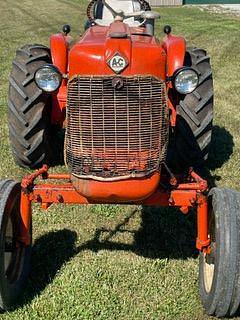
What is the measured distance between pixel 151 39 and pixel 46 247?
166 centimetres

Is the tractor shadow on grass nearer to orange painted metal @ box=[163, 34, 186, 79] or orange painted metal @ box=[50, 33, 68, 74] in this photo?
orange painted metal @ box=[50, 33, 68, 74]

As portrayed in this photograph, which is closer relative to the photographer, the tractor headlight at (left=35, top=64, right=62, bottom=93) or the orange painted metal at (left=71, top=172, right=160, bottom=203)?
the orange painted metal at (left=71, top=172, right=160, bottom=203)

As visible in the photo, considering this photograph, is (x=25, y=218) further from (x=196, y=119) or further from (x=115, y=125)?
(x=196, y=119)

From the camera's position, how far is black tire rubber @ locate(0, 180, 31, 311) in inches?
136

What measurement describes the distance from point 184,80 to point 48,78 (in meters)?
0.85

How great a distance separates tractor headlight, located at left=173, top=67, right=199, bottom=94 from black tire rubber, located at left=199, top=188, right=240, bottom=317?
69 centimetres

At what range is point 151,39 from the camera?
156 inches

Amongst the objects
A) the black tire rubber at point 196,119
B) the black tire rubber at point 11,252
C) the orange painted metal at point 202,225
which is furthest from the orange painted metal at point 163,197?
the black tire rubber at point 196,119

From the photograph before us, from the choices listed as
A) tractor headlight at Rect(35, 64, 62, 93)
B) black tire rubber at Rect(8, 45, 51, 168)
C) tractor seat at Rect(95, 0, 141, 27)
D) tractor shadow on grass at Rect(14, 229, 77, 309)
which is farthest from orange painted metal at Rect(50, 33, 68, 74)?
tractor shadow on grass at Rect(14, 229, 77, 309)

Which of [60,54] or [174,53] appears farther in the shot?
[60,54]

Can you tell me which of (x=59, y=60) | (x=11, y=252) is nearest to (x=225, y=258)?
(x=11, y=252)

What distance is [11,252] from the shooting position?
379 cm

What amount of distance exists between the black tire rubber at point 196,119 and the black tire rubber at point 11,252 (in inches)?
71.7

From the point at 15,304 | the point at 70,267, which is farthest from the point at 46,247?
the point at 15,304
